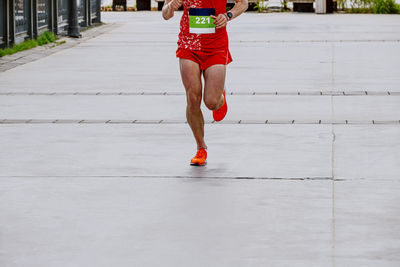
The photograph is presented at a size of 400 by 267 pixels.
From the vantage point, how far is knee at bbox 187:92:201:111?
7.44 metres

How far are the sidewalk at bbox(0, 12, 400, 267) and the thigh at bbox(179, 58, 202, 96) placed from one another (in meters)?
0.59

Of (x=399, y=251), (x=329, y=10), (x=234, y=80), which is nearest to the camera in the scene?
(x=399, y=251)

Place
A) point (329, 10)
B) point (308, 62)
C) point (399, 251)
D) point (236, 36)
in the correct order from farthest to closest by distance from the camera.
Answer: point (329, 10)
point (236, 36)
point (308, 62)
point (399, 251)

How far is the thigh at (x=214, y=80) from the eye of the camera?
734cm

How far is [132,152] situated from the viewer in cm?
800

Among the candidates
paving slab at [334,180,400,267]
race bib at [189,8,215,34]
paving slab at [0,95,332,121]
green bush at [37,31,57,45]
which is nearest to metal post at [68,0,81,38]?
green bush at [37,31,57,45]

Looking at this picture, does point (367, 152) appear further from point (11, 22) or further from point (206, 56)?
point (11, 22)

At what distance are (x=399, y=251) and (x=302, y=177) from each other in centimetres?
195

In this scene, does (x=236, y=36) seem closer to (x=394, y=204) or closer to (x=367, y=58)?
(x=367, y=58)

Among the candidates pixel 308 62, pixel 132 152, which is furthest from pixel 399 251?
pixel 308 62

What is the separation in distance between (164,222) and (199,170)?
1.61 m

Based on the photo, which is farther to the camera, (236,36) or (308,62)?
(236,36)

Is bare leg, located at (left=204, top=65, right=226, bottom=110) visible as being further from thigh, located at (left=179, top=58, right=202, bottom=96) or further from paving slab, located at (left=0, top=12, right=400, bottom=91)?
paving slab, located at (left=0, top=12, right=400, bottom=91)

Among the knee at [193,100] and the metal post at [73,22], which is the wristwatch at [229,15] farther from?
the metal post at [73,22]
